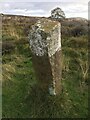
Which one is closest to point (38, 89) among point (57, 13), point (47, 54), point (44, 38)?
point (47, 54)

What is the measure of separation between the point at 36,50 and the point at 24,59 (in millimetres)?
2893

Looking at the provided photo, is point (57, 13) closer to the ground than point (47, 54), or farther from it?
farther from it

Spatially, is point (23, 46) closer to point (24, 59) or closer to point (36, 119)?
point (24, 59)

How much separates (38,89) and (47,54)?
943mm

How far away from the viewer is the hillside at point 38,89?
7.99m

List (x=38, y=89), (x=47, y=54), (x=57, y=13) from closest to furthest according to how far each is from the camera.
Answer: (x=47, y=54) < (x=38, y=89) < (x=57, y=13)

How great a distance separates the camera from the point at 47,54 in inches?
312

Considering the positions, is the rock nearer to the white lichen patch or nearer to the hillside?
the hillside

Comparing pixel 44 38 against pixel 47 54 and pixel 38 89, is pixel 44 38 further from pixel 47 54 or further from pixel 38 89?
pixel 38 89

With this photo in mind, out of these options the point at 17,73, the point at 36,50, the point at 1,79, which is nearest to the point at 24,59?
the point at 17,73

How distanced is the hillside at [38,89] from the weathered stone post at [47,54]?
0.28 metres

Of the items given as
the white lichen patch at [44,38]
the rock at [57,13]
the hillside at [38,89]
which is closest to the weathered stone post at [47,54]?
the white lichen patch at [44,38]

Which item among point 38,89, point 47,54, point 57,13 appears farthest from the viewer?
point 57,13

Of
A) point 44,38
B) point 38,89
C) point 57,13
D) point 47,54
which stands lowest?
point 38,89
